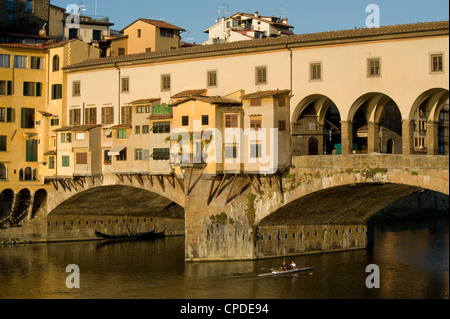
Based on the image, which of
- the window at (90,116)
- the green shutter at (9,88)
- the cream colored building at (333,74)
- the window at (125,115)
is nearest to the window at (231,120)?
the cream colored building at (333,74)

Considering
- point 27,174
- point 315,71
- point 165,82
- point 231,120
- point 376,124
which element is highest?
point 165,82

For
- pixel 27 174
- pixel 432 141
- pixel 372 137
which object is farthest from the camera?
pixel 27 174

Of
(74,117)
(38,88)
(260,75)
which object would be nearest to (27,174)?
(74,117)

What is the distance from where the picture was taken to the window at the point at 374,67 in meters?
53.7

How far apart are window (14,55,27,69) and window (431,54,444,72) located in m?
40.1

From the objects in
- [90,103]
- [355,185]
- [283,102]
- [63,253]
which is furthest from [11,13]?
[355,185]

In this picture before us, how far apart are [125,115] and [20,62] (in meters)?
Result: 13.6

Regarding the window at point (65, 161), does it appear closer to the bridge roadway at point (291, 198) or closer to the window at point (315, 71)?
the bridge roadway at point (291, 198)

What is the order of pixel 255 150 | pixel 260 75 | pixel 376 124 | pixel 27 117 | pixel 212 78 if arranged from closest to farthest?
pixel 376 124 < pixel 255 150 < pixel 260 75 < pixel 212 78 < pixel 27 117

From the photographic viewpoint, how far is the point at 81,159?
233ft

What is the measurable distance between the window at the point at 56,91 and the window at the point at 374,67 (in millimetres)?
31977

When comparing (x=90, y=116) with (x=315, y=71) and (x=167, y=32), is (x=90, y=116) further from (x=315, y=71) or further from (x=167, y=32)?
(x=315, y=71)

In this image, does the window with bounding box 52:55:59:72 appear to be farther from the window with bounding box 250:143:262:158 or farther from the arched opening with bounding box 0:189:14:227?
the window with bounding box 250:143:262:158
